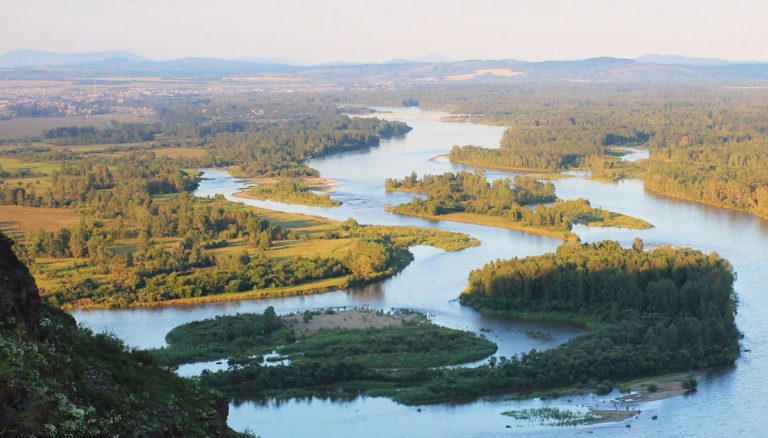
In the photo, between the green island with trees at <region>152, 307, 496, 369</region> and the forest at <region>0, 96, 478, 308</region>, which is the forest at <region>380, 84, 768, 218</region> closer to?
the forest at <region>0, 96, 478, 308</region>

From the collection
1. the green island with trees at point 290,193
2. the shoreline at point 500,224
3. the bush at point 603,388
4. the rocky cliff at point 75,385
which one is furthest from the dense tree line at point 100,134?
the rocky cliff at point 75,385

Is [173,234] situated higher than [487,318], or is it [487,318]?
[487,318]

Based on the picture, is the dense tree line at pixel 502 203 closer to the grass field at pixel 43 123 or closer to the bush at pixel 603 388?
the bush at pixel 603 388

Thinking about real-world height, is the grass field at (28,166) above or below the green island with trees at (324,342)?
below

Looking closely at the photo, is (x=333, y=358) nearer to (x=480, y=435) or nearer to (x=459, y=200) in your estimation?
(x=480, y=435)

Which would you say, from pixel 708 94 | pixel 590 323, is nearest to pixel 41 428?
pixel 590 323

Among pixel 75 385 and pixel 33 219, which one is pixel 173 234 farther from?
pixel 75 385

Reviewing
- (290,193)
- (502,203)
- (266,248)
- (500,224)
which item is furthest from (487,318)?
(290,193)
